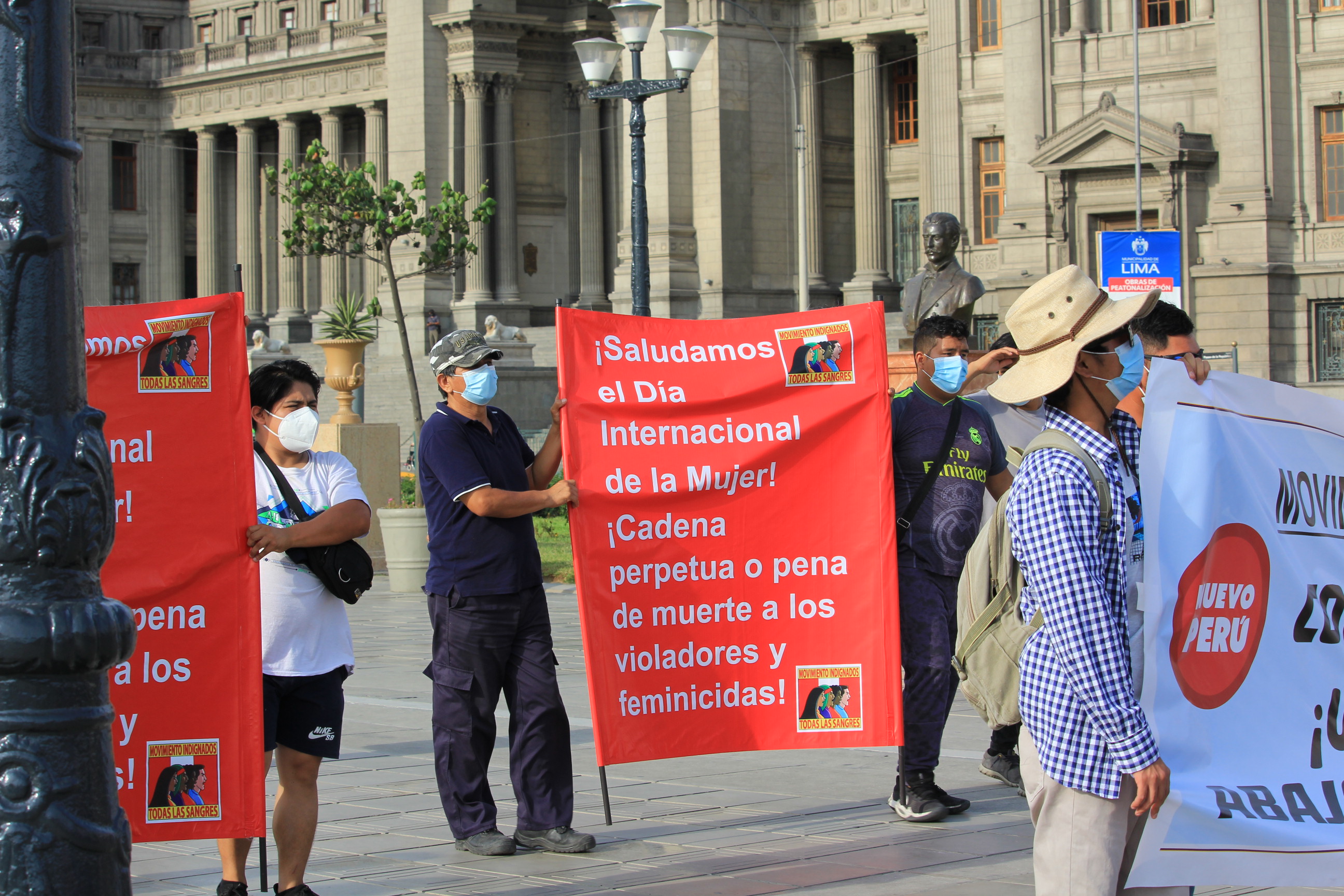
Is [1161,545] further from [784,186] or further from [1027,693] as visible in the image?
[784,186]

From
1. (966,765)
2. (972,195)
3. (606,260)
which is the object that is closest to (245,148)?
(606,260)

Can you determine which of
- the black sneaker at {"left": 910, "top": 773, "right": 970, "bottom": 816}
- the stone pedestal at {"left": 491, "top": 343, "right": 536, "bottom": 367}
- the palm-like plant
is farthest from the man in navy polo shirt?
the stone pedestal at {"left": 491, "top": 343, "right": 536, "bottom": 367}

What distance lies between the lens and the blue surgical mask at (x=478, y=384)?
698 cm

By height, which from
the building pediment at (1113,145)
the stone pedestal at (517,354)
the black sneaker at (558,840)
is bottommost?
the black sneaker at (558,840)

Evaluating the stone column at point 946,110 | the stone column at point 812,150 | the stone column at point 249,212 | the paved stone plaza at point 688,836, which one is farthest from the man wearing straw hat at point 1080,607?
the stone column at point 249,212

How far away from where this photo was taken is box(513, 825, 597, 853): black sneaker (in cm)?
687

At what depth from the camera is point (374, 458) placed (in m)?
22.1

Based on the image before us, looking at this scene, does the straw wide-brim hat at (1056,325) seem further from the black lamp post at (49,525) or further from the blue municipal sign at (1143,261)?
the blue municipal sign at (1143,261)

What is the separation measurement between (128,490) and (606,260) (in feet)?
182

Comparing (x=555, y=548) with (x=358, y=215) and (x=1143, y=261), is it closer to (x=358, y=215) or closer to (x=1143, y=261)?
(x=1143, y=261)

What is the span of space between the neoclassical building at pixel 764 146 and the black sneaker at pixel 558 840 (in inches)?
1311

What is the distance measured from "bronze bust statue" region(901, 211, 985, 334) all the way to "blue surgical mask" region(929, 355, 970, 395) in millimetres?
6396

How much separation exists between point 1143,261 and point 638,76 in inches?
234

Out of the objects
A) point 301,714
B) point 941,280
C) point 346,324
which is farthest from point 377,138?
point 301,714
